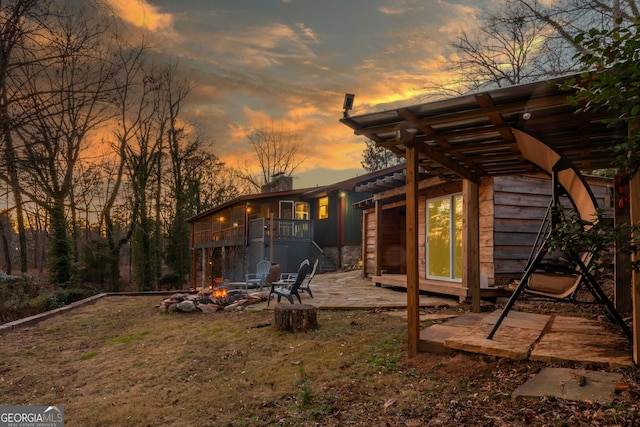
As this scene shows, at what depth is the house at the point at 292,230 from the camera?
17219 mm

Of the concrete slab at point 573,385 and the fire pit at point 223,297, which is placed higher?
the concrete slab at point 573,385

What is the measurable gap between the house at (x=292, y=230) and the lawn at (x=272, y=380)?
1040 centimetres

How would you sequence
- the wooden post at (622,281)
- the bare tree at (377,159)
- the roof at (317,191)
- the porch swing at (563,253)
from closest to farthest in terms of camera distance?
the porch swing at (563,253), the wooden post at (622,281), the roof at (317,191), the bare tree at (377,159)

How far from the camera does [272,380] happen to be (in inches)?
150

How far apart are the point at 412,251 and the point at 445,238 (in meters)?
4.68

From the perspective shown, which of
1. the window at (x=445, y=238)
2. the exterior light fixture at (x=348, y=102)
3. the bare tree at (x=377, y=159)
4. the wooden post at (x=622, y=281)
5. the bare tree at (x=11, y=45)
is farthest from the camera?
the bare tree at (x=377, y=159)

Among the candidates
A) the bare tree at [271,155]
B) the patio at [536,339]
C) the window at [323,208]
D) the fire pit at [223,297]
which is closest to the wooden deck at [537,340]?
the patio at [536,339]

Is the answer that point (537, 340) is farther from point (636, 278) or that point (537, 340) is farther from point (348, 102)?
point (348, 102)

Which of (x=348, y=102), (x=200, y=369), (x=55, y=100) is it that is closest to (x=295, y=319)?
(x=200, y=369)

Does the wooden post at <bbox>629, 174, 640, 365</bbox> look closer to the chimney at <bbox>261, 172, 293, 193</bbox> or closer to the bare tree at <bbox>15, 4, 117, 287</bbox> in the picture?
the bare tree at <bbox>15, 4, 117, 287</bbox>

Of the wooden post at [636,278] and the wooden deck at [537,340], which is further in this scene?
the wooden deck at [537,340]

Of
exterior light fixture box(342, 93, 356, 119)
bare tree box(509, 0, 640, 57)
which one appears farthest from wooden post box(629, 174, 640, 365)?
bare tree box(509, 0, 640, 57)

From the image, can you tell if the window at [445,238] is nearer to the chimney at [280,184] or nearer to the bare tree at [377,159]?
the chimney at [280,184]

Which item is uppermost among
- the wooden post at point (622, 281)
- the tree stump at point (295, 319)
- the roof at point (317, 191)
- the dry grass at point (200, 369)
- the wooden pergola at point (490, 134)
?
the roof at point (317, 191)
